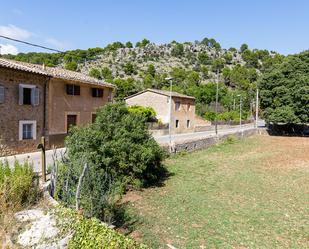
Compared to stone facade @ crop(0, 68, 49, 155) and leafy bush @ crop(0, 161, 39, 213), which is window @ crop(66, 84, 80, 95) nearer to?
stone facade @ crop(0, 68, 49, 155)

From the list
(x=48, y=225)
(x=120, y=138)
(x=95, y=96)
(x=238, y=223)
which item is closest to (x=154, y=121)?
(x=95, y=96)

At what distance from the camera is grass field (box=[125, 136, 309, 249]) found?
8.00m

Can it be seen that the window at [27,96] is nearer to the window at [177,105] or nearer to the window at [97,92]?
the window at [97,92]

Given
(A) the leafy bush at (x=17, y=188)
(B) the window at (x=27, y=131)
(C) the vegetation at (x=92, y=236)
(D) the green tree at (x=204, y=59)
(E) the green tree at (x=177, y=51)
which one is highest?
(E) the green tree at (x=177, y=51)

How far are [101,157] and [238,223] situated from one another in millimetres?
6519

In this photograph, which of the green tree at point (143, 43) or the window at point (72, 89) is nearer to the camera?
the window at point (72, 89)

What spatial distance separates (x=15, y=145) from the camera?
61.4 feet

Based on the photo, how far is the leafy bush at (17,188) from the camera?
677cm

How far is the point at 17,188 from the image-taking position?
7266mm

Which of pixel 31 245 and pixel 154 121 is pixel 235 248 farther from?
pixel 154 121

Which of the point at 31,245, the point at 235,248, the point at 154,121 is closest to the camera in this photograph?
the point at 31,245

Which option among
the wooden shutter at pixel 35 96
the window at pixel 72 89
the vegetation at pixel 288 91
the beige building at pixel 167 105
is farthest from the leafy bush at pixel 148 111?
the wooden shutter at pixel 35 96

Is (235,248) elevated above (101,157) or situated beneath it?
situated beneath

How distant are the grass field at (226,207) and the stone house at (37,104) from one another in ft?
34.9
